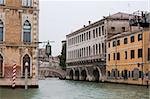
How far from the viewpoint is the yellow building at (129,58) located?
1444 inches

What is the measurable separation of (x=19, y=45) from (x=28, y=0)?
10.6 ft

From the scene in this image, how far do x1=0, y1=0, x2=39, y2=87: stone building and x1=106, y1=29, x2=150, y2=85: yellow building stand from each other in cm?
1345

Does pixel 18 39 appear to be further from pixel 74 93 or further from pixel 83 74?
pixel 83 74

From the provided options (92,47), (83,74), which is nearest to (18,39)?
(92,47)

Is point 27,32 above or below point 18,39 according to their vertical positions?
above

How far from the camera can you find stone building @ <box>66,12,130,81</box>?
4875 centimetres

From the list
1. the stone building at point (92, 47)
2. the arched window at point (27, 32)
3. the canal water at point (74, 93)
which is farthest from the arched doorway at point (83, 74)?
the arched window at point (27, 32)

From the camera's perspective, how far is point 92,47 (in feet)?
177

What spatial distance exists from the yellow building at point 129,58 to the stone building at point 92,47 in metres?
2.25

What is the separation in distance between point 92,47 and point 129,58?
45.1ft

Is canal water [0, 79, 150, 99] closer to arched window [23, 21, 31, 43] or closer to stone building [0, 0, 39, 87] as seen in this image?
stone building [0, 0, 39, 87]

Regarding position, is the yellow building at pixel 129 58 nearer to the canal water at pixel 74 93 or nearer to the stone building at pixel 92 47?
the stone building at pixel 92 47

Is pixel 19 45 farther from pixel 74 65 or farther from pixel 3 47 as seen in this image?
pixel 74 65

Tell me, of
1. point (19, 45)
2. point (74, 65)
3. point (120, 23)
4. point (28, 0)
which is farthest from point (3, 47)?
point (74, 65)
